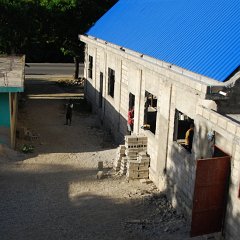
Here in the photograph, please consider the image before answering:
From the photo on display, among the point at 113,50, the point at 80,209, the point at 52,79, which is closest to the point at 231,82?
the point at 80,209

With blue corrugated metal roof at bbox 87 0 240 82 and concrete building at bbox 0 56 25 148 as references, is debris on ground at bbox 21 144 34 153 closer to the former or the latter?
concrete building at bbox 0 56 25 148

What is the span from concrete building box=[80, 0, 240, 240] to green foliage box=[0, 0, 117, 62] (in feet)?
36.1

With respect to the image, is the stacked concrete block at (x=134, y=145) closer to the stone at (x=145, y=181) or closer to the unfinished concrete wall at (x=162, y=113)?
the unfinished concrete wall at (x=162, y=113)

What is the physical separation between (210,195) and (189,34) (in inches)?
248

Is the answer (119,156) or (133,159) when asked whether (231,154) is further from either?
(119,156)

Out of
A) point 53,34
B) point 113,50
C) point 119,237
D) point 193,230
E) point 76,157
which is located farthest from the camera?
point 53,34

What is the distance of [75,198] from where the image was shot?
14.6 m

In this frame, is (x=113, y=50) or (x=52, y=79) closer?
(x=113, y=50)

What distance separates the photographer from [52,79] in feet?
126

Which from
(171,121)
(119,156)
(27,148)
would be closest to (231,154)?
(171,121)

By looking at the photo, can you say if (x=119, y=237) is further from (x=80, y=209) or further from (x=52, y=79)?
(x=52, y=79)

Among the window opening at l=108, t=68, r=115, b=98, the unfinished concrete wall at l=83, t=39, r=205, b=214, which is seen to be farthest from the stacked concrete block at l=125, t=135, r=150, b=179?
the window opening at l=108, t=68, r=115, b=98

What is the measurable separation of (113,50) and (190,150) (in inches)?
350

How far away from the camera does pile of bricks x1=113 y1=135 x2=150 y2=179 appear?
1634cm
